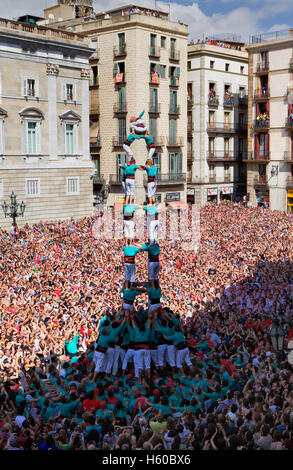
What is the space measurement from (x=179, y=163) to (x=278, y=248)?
21.8m

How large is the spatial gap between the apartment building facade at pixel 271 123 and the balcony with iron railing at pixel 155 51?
8.57m

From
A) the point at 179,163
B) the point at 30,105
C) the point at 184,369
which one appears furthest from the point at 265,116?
the point at 184,369

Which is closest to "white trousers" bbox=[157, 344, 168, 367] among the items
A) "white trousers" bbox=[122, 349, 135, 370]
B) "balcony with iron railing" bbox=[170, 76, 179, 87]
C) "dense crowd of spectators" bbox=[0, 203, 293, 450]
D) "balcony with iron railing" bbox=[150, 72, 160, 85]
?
"dense crowd of spectators" bbox=[0, 203, 293, 450]

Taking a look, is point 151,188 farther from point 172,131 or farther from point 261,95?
point 261,95

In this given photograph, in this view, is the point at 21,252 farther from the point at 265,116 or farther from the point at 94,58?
the point at 265,116

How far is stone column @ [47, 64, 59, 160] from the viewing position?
113 ft

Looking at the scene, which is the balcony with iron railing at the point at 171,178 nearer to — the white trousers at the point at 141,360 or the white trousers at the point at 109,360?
the white trousers at the point at 141,360

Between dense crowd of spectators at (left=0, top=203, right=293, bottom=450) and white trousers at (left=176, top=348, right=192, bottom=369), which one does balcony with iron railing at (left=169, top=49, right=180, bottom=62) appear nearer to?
dense crowd of spectators at (left=0, top=203, right=293, bottom=450)

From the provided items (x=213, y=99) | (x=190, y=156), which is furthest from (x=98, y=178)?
(x=213, y=99)

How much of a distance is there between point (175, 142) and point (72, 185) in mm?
11569

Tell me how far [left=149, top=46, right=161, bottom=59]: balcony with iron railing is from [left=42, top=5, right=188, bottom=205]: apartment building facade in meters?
0.07

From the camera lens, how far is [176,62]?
1731 inches

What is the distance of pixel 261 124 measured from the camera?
45688mm

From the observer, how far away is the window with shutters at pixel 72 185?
3628 cm
